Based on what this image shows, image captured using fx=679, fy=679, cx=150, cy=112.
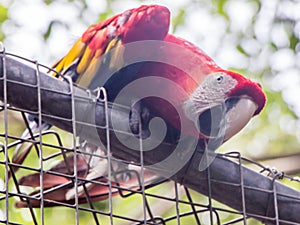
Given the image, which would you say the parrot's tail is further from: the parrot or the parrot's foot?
the parrot's foot

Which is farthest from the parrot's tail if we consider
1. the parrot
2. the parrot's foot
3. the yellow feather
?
the yellow feather

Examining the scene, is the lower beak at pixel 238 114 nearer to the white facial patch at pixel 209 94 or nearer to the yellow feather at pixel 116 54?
Answer: the white facial patch at pixel 209 94

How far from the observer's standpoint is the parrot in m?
1.45

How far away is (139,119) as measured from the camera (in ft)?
4.48

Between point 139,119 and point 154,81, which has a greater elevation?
point 154,81

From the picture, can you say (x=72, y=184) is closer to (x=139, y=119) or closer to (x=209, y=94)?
(x=139, y=119)

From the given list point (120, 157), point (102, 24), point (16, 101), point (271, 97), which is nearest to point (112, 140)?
point (120, 157)

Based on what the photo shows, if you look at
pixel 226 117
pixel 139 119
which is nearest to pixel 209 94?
pixel 226 117

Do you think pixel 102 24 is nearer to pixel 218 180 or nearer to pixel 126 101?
pixel 126 101

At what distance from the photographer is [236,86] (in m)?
1.48

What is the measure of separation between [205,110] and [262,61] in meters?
1.56

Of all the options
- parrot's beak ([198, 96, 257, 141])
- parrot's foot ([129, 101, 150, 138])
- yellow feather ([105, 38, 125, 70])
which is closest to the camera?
parrot's foot ([129, 101, 150, 138])

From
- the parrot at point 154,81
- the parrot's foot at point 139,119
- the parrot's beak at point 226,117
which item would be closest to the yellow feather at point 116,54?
the parrot at point 154,81

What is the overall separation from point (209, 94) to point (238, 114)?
8 cm
